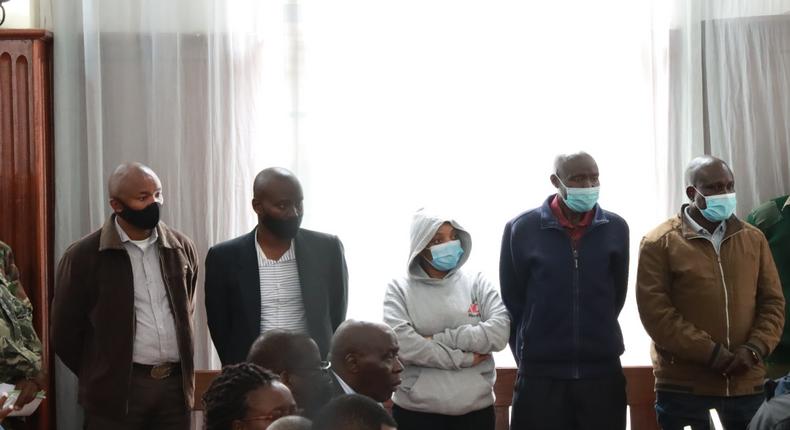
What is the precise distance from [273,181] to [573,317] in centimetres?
131

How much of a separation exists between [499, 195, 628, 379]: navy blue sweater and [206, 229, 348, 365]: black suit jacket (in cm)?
76

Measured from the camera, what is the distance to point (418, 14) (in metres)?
5.42

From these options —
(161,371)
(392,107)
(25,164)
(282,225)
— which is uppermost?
(392,107)

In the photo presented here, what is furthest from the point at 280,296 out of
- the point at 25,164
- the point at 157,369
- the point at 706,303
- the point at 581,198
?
the point at 706,303

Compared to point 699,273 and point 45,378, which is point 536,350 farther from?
point 45,378

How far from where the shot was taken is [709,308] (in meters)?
4.62

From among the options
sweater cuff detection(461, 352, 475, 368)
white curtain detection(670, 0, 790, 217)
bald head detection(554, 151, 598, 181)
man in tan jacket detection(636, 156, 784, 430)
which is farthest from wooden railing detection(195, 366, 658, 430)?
bald head detection(554, 151, 598, 181)

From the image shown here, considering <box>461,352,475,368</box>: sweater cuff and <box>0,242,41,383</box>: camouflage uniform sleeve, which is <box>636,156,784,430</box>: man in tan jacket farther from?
<box>0,242,41,383</box>: camouflage uniform sleeve

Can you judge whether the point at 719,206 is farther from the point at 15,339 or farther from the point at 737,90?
the point at 15,339

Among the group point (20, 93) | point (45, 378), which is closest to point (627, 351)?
point (45, 378)

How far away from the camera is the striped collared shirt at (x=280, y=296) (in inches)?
171

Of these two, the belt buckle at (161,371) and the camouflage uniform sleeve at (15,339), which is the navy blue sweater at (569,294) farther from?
the camouflage uniform sleeve at (15,339)

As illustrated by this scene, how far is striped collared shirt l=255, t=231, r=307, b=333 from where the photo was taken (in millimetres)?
4355

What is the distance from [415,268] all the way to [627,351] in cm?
143
